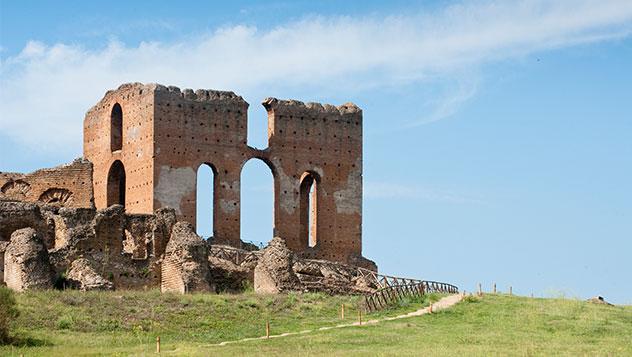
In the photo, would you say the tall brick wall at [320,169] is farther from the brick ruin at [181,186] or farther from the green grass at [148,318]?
the green grass at [148,318]

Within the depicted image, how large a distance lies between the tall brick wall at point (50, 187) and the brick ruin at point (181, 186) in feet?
0.12

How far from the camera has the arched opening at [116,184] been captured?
54781 mm

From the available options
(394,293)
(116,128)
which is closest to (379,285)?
(394,293)

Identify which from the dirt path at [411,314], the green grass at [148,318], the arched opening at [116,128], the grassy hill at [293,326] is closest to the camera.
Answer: the grassy hill at [293,326]

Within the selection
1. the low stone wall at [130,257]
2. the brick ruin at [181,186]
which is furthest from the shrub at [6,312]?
the brick ruin at [181,186]

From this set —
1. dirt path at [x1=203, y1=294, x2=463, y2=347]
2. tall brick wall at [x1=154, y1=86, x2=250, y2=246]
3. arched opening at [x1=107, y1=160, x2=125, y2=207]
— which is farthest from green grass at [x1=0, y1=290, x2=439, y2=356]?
arched opening at [x1=107, y1=160, x2=125, y2=207]

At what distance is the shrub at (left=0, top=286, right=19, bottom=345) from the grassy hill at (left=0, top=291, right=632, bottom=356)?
1.18 feet

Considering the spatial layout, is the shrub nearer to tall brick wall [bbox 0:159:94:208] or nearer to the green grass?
the green grass

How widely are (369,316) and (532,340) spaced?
6390 millimetres

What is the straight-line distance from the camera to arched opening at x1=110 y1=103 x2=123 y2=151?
2151 inches

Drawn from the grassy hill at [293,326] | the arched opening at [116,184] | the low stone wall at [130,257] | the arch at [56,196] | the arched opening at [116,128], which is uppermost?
the arched opening at [116,128]

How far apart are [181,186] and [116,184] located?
4.35m

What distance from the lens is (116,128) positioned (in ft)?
180

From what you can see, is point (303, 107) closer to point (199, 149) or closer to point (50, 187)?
point (199, 149)
